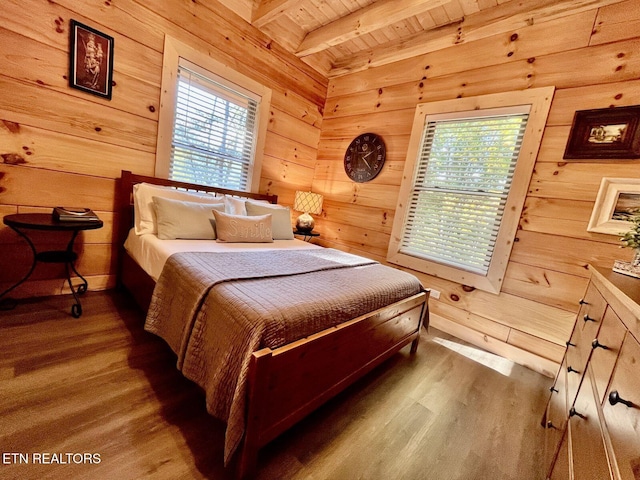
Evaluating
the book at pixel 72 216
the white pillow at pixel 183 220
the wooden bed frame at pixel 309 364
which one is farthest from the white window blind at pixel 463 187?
the book at pixel 72 216

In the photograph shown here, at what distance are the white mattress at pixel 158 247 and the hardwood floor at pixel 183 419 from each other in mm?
475

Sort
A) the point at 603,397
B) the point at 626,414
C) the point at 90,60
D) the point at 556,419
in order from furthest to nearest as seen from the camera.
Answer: the point at 90,60, the point at 556,419, the point at 603,397, the point at 626,414

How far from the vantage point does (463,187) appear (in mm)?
2463

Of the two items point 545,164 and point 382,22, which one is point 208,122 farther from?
point 545,164

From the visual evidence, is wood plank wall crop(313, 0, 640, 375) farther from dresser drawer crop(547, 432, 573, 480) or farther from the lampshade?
dresser drawer crop(547, 432, 573, 480)

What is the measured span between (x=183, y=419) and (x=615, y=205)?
285cm

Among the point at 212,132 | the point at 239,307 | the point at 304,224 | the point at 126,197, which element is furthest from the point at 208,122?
the point at 239,307

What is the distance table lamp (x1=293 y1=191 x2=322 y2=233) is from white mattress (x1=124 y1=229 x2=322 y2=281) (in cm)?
105

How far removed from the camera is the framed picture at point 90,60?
1.88m

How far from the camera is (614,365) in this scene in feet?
2.37

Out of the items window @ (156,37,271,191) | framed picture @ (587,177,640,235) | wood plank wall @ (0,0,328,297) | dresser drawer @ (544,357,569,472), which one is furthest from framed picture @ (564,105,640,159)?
wood plank wall @ (0,0,328,297)

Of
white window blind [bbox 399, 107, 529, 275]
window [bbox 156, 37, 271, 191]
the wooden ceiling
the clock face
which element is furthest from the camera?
the clock face

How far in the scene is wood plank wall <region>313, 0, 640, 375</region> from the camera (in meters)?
1.84

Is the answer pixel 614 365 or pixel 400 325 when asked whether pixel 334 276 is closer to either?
pixel 400 325
